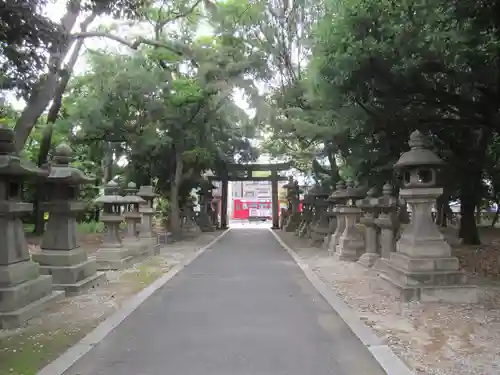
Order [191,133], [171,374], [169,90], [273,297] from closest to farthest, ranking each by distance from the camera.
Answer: [171,374] < [273,297] < [169,90] < [191,133]

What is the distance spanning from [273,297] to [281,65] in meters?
12.1

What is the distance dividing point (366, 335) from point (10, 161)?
17.1 feet

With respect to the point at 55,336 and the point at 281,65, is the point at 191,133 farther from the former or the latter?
the point at 55,336

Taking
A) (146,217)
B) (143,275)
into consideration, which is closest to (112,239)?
(143,275)

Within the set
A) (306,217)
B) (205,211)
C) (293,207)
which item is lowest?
(306,217)

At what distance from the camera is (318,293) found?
9109 millimetres

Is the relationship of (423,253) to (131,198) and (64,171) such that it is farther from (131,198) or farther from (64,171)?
(131,198)

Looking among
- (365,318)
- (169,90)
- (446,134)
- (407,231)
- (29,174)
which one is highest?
(169,90)

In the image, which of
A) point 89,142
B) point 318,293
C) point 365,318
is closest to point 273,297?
point 318,293

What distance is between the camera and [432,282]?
8.13 metres

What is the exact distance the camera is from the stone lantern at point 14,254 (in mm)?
6555

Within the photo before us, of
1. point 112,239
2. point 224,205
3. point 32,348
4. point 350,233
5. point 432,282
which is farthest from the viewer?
point 224,205

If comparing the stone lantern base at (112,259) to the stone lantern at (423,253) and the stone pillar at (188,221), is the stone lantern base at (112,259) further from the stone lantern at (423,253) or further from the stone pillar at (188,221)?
the stone pillar at (188,221)

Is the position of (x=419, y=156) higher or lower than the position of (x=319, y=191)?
higher
